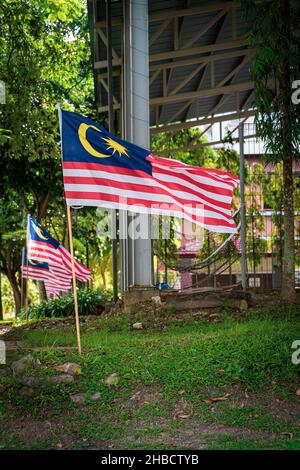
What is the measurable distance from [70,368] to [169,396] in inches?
52.3

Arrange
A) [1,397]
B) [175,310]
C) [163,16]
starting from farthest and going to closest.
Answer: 1. [163,16]
2. [175,310]
3. [1,397]

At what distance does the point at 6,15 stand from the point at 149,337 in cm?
686

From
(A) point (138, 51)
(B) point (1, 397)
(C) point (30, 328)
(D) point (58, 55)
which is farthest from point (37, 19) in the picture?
(B) point (1, 397)

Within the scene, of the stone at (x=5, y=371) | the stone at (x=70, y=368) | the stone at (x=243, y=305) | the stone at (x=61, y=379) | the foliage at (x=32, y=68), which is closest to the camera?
the stone at (x=61, y=379)

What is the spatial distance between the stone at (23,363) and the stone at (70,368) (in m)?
0.28

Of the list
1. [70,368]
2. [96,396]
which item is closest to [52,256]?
[70,368]

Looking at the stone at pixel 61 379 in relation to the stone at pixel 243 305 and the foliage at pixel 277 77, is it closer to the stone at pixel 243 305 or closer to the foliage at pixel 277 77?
the stone at pixel 243 305

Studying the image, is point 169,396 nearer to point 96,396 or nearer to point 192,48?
point 96,396

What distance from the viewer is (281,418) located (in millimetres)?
7152

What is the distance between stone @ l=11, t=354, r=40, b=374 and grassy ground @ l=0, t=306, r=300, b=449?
129 millimetres

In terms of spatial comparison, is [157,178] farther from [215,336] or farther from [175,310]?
[175,310]

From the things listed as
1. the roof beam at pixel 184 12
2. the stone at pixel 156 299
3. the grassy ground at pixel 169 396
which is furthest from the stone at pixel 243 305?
the roof beam at pixel 184 12

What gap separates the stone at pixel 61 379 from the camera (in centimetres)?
794

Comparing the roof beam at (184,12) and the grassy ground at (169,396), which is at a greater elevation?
the roof beam at (184,12)
